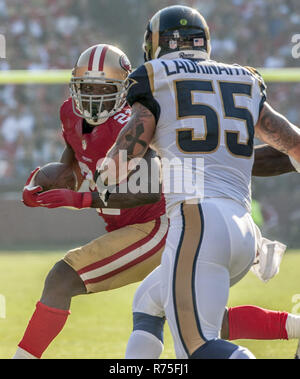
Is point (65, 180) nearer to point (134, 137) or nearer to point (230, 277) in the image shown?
point (134, 137)

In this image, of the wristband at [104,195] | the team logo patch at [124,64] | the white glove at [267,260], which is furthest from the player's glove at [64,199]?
the team logo patch at [124,64]

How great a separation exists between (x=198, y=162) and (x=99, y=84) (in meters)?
1.07

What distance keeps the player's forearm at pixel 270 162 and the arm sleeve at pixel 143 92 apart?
3.01 feet

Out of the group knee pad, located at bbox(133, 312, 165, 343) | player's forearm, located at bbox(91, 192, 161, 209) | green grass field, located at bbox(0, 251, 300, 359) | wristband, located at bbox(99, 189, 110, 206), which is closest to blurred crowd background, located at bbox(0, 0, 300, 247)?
green grass field, located at bbox(0, 251, 300, 359)

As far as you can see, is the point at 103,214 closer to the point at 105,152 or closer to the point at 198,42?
the point at 105,152

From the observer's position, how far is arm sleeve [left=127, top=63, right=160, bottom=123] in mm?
2422

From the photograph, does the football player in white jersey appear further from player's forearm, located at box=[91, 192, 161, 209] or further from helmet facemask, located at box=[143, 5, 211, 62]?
player's forearm, located at box=[91, 192, 161, 209]

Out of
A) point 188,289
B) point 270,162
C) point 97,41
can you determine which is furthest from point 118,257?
point 97,41

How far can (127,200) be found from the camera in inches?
117

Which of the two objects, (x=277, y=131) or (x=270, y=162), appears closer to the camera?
(x=277, y=131)

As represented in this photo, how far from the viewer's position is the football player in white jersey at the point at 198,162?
2236mm

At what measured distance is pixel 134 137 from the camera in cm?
245

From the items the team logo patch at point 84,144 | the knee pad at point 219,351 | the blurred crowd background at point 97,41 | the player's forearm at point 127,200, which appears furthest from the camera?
the blurred crowd background at point 97,41

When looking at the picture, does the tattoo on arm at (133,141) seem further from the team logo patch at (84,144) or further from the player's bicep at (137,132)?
the team logo patch at (84,144)
